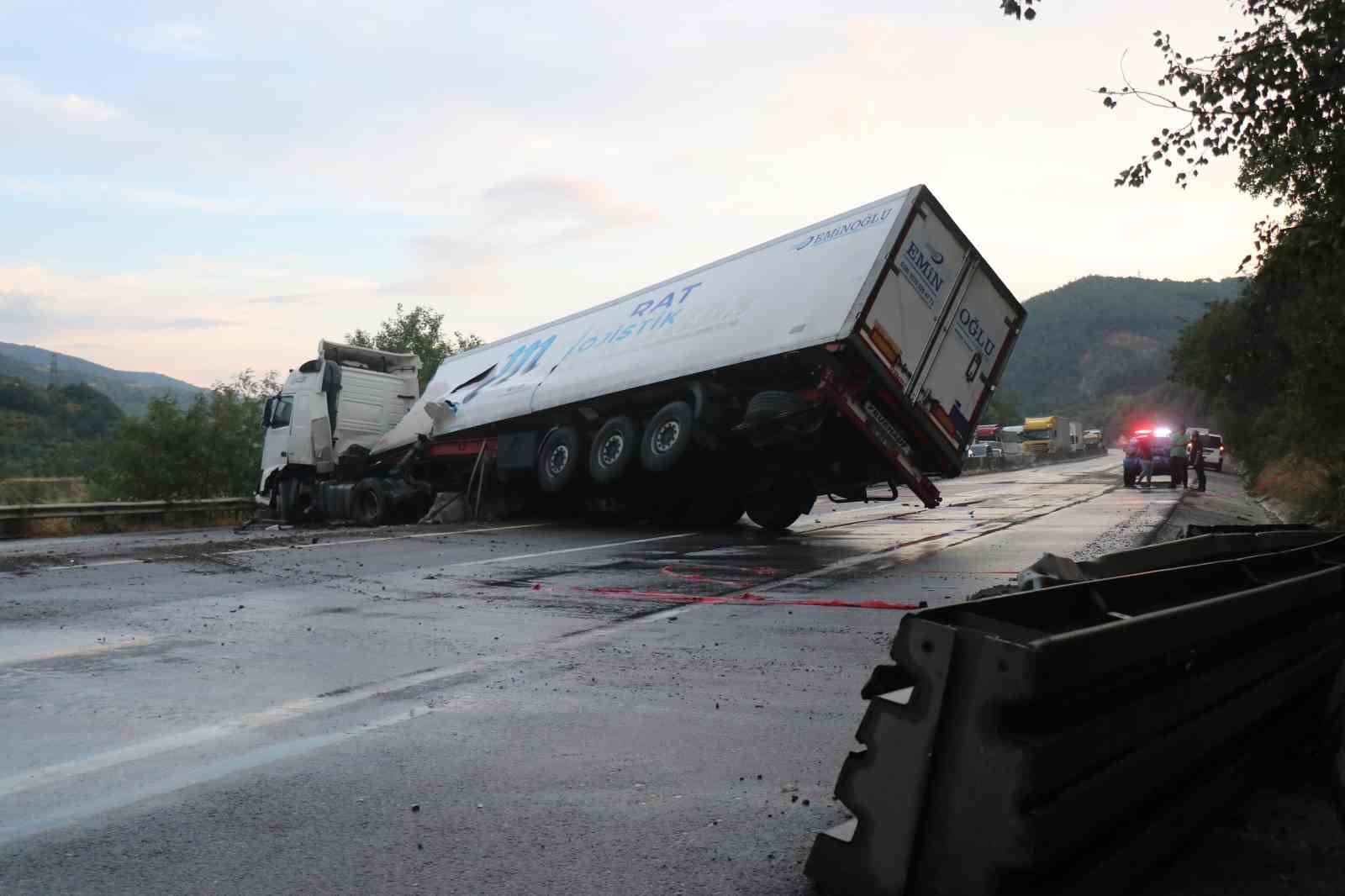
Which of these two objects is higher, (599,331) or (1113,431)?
(1113,431)

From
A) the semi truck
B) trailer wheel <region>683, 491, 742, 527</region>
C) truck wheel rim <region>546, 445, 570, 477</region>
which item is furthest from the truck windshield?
trailer wheel <region>683, 491, 742, 527</region>

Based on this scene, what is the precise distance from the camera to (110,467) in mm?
32031

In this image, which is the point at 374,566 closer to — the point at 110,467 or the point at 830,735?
the point at 830,735

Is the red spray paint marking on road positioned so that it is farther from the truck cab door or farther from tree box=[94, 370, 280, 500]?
tree box=[94, 370, 280, 500]

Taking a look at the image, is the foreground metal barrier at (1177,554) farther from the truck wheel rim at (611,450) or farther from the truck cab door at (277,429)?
the truck cab door at (277,429)

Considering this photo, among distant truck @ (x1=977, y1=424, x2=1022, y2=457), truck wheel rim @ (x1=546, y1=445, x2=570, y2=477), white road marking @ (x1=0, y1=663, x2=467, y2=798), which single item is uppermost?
distant truck @ (x1=977, y1=424, x2=1022, y2=457)

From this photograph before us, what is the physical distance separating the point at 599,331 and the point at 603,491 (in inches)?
104

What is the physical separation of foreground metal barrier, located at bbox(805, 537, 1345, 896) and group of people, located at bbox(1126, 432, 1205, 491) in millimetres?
31435

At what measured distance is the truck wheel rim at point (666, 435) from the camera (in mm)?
14711

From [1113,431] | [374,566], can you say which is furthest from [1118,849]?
[1113,431]

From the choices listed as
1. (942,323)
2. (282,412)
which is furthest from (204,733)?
(282,412)

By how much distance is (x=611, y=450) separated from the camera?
1606cm

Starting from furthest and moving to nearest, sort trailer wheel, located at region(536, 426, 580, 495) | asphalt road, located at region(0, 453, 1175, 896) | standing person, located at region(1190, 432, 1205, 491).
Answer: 1. standing person, located at region(1190, 432, 1205, 491)
2. trailer wheel, located at region(536, 426, 580, 495)
3. asphalt road, located at region(0, 453, 1175, 896)

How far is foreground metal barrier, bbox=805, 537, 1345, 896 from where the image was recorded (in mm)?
2385
